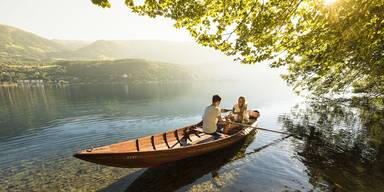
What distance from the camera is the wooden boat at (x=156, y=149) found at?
35.2 ft

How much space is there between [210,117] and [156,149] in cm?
443

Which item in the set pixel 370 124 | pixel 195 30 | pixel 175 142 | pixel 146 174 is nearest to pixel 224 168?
pixel 175 142

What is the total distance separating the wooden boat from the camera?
1073 centimetres

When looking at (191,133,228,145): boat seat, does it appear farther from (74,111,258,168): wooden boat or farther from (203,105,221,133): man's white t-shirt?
(203,105,221,133): man's white t-shirt

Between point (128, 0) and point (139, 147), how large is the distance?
855 cm

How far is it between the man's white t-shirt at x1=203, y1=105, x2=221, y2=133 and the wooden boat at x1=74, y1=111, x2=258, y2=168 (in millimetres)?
865

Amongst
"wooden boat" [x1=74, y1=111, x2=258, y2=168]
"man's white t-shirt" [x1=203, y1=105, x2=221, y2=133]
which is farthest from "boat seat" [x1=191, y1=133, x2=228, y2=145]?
"man's white t-shirt" [x1=203, y1=105, x2=221, y2=133]

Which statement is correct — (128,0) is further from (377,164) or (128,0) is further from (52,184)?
(377,164)

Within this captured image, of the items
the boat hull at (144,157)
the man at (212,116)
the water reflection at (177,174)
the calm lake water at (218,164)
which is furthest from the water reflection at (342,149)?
the boat hull at (144,157)

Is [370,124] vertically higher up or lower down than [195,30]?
lower down

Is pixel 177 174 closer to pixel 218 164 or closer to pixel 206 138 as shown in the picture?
pixel 218 164

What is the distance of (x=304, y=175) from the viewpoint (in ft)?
46.0

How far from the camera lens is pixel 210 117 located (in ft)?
52.0

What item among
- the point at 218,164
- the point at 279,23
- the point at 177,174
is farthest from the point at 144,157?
the point at 279,23
